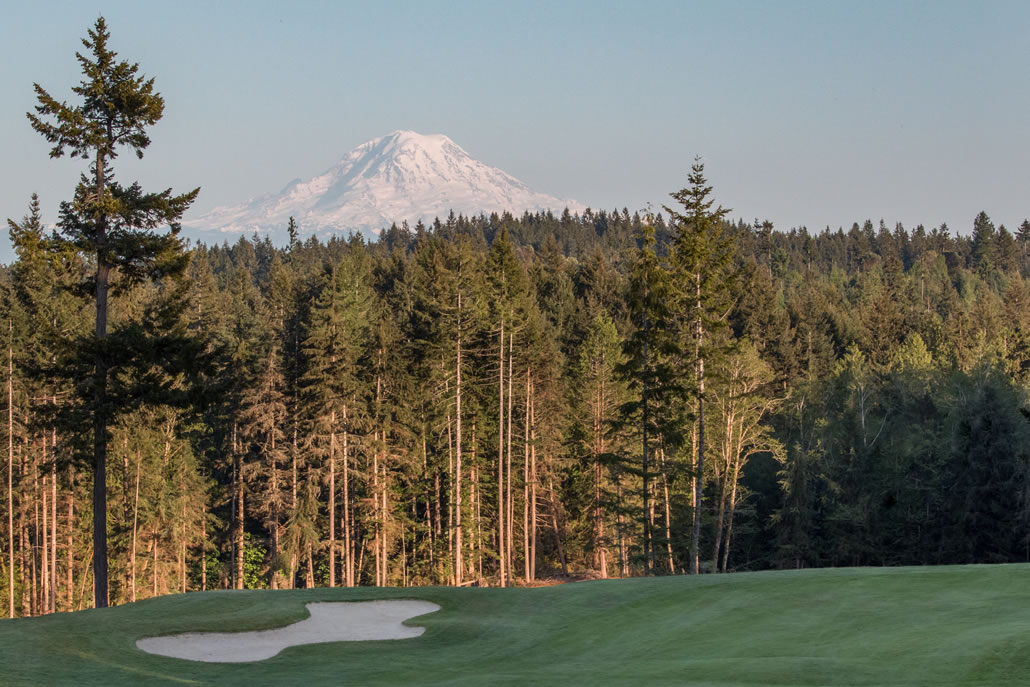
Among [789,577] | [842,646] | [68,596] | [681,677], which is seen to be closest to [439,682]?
[681,677]

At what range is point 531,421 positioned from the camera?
180 ft

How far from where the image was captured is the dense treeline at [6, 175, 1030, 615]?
126 feet

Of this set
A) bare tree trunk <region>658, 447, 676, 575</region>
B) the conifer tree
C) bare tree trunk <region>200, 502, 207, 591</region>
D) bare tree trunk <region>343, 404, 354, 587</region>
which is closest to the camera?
the conifer tree

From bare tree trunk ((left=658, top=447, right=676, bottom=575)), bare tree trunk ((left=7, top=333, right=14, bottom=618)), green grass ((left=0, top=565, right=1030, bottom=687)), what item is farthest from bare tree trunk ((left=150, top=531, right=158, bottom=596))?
green grass ((left=0, top=565, right=1030, bottom=687))

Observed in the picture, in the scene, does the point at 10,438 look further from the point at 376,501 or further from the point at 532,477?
the point at 532,477

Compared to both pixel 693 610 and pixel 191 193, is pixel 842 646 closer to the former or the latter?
pixel 693 610

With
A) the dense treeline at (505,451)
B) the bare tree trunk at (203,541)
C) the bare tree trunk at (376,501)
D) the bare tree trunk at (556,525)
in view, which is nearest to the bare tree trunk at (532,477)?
the dense treeline at (505,451)

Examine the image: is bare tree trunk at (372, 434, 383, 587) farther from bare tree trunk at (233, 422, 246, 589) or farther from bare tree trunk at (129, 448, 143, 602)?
bare tree trunk at (129, 448, 143, 602)

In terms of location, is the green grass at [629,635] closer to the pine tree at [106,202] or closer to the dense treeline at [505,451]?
the pine tree at [106,202]

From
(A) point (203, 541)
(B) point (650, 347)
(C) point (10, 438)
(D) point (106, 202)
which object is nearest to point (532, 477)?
(A) point (203, 541)

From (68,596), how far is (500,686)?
161ft

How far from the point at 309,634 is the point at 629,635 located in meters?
5.63

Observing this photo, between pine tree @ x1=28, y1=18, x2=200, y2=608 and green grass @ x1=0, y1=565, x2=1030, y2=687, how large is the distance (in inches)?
327

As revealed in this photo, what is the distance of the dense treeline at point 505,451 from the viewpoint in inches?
1511
